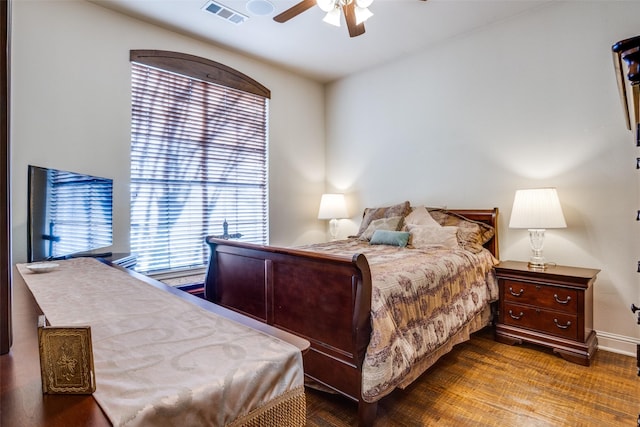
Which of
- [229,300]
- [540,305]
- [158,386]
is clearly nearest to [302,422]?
[158,386]

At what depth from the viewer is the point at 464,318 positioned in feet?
8.43

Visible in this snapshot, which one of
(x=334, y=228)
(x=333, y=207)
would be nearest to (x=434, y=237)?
(x=333, y=207)

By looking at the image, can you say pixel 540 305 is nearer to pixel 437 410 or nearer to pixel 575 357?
pixel 575 357

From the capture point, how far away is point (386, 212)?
3.95m

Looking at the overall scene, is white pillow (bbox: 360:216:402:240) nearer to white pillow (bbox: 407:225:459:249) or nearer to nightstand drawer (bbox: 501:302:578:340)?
white pillow (bbox: 407:225:459:249)

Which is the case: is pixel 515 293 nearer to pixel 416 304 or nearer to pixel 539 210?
pixel 539 210

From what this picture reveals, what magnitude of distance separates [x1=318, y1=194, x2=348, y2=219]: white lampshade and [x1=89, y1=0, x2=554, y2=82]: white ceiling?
1.74 meters

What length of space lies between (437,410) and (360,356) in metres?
0.65

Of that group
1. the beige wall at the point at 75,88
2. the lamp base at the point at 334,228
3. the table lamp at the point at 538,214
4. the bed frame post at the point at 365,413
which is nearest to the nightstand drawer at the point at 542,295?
the table lamp at the point at 538,214

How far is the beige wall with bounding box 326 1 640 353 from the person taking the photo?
107 inches

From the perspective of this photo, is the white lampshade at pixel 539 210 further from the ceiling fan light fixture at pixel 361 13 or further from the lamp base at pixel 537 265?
the ceiling fan light fixture at pixel 361 13

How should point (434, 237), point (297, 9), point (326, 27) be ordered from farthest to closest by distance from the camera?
point (326, 27) < point (434, 237) < point (297, 9)

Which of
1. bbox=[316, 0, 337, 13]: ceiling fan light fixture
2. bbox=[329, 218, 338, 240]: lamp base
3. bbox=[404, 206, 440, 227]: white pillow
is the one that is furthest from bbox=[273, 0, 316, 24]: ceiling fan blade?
bbox=[329, 218, 338, 240]: lamp base

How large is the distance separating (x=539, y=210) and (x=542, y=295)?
27.3 inches
